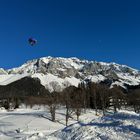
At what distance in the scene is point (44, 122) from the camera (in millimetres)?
78562

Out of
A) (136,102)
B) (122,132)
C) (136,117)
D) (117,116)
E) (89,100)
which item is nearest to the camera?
(122,132)

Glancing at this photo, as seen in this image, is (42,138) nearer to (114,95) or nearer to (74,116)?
(74,116)

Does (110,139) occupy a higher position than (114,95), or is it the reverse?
(114,95)

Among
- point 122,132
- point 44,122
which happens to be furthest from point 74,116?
point 122,132

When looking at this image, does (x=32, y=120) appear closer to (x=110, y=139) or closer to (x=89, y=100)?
(x=89, y=100)

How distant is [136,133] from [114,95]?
98.8 m

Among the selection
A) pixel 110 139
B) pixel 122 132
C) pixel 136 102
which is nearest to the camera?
pixel 110 139

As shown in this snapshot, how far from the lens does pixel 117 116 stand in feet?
92.2

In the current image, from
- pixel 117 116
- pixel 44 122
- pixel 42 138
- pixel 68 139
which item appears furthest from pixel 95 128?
pixel 44 122

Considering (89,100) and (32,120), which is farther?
(89,100)

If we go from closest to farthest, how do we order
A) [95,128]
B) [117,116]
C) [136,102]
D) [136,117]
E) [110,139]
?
[110,139]
[95,128]
[136,117]
[117,116]
[136,102]

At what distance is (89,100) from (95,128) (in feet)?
343

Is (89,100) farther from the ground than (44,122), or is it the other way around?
(89,100)

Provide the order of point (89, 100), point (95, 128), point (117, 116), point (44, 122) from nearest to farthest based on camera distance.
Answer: point (95, 128), point (117, 116), point (44, 122), point (89, 100)
